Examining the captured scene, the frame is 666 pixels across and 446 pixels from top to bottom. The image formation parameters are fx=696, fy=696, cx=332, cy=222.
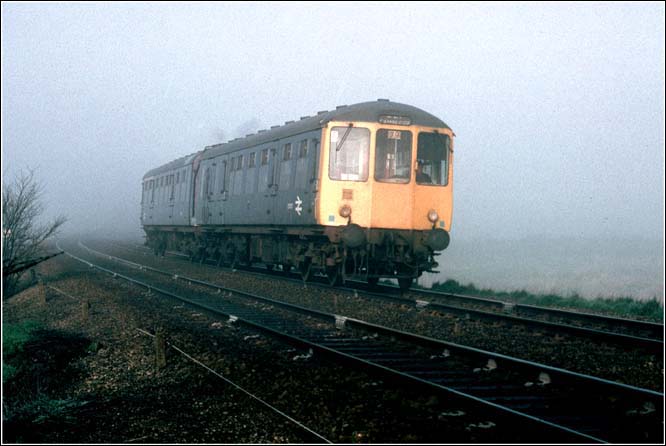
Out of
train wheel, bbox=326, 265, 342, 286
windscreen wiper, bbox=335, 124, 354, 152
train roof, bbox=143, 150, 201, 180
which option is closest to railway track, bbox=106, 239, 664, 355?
train wheel, bbox=326, 265, 342, 286

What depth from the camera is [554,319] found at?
37.8ft

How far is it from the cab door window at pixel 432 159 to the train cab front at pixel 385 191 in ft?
0.07

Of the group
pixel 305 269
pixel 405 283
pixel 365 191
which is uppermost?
pixel 365 191

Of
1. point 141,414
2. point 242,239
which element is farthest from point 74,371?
point 242,239

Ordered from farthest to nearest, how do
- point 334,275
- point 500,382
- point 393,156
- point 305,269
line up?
point 305,269 < point 334,275 < point 393,156 < point 500,382

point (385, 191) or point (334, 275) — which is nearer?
point (385, 191)

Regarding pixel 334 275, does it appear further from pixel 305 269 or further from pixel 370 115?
pixel 370 115

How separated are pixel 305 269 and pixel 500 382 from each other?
33.4 ft

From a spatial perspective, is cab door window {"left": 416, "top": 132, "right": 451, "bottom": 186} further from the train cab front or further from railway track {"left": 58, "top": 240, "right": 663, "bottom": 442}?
railway track {"left": 58, "top": 240, "right": 663, "bottom": 442}

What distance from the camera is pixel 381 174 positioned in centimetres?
1438

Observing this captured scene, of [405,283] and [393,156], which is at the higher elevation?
[393,156]

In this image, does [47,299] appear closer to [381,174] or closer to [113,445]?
[381,174]

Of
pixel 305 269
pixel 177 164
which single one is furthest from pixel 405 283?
pixel 177 164

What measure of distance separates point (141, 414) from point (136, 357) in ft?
9.27
